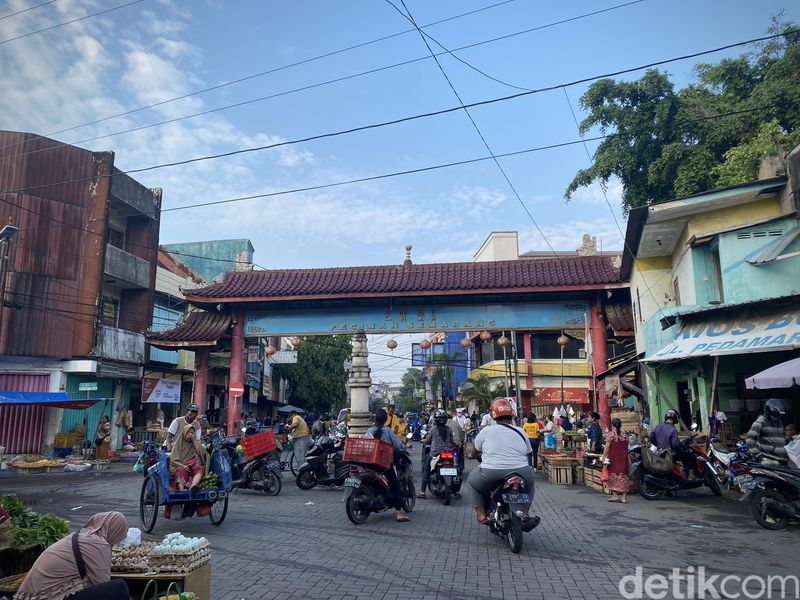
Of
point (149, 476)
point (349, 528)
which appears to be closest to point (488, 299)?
point (349, 528)

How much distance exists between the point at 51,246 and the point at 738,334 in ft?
72.1

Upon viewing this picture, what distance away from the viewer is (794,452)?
8570 mm

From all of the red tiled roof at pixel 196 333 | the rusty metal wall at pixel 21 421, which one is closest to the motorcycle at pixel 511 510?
the red tiled roof at pixel 196 333

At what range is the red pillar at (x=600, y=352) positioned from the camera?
16453mm

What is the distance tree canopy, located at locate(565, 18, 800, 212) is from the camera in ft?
66.9

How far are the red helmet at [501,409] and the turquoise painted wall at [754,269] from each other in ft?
25.8

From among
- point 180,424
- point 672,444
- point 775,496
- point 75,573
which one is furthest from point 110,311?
point 775,496

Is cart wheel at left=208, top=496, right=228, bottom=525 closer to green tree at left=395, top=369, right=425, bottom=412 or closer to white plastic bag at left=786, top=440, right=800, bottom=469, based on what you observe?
white plastic bag at left=786, top=440, right=800, bottom=469

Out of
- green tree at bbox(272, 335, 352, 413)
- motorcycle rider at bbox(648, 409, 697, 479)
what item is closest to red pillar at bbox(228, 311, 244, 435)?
motorcycle rider at bbox(648, 409, 697, 479)

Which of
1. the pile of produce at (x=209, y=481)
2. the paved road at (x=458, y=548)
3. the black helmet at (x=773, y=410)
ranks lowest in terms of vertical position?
the paved road at (x=458, y=548)

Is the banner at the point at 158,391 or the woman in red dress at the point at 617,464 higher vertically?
the banner at the point at 158,391

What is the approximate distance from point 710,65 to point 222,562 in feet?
87.7

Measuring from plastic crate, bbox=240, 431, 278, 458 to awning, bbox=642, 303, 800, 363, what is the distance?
317 inches
